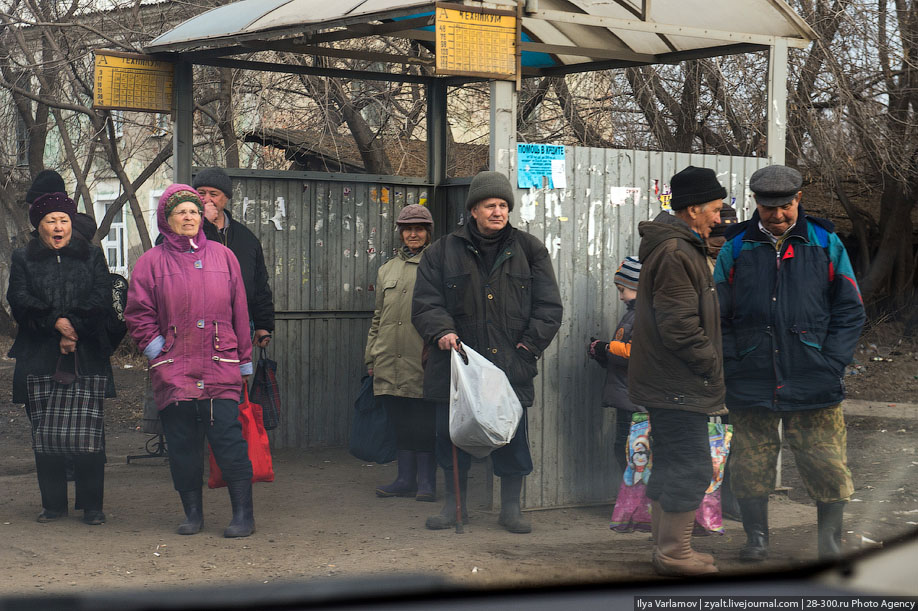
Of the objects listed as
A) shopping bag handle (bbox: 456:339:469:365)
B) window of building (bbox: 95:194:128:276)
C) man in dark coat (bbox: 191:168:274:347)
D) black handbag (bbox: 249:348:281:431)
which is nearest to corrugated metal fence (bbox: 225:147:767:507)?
shopping bag handle (bbox: 456:339:469:365)

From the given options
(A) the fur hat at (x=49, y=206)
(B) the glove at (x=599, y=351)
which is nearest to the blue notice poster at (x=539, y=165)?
(B) the glove at (x=599, y=351)

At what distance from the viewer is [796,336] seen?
4773 mm

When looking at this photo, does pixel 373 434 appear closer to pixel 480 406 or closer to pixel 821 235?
pixel 480 406

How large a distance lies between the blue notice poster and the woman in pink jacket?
1.65m

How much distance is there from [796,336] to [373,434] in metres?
2.82

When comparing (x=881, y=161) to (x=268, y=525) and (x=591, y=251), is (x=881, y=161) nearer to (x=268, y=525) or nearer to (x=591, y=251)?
(x=591, y=251)

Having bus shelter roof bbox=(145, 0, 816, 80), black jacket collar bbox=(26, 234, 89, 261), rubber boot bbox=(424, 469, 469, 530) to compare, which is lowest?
rubber boot bbox=(424, 469, 469, 530)

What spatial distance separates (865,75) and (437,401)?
8.08 metres

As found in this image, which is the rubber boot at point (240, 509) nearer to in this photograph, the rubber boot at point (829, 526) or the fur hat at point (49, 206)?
the fur hat at point (49, 206)

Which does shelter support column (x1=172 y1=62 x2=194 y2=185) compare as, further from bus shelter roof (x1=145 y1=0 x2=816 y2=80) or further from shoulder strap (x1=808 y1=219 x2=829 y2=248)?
shoulder strap (x1=808 y1=219 x2=829 y2=248)

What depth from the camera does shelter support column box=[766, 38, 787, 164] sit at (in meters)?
6.64

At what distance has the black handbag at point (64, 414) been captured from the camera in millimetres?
5750

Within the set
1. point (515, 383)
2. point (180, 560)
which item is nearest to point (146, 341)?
point (180, 560)

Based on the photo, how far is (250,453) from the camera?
571cm
